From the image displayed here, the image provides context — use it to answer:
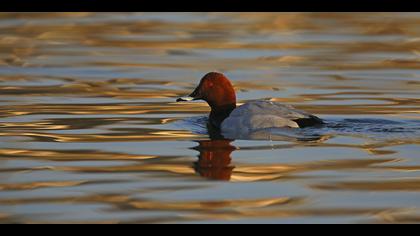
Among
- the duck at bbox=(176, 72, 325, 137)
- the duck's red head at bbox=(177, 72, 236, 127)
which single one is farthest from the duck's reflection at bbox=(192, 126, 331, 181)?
the duck's red head at bbox=(177, 72, 236, 127)

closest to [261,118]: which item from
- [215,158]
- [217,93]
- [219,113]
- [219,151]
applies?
[219,113]

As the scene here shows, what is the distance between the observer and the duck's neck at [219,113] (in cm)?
1126

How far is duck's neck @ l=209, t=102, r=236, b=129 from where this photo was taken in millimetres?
11258

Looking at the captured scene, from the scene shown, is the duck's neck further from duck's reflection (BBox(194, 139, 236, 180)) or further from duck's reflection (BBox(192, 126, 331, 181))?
duck's reflection (BBox(194, 139, 236, 180))

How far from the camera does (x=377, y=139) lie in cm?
993

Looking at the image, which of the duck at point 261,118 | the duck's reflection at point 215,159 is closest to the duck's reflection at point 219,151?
the duck's reflection at point 215,159

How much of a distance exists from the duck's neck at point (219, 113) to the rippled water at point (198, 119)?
0.16m

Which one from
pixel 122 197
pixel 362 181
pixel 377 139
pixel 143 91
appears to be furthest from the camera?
pixel 143 91

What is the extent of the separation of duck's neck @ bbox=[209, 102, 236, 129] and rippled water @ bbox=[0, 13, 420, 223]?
0.16m

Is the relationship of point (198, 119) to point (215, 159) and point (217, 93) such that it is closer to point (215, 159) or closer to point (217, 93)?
point (217, 93)

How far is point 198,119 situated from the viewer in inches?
454
